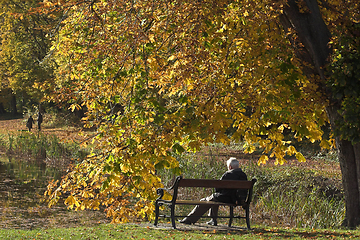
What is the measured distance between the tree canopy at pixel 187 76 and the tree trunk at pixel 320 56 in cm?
5

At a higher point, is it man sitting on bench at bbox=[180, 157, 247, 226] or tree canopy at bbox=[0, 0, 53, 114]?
tree canopy at bbox=[0, 0, 53, 114]

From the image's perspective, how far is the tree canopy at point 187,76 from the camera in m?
6.02

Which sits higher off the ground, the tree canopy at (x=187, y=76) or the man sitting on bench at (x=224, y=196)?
the tree canopy at (x=187, y=76)

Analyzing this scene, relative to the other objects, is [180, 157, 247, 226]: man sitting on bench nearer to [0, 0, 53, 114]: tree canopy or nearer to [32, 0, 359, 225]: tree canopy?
[32, 0, 359, 225]: tree canopy

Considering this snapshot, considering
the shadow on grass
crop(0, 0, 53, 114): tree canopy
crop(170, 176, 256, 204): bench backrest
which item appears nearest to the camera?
the shadow on grass

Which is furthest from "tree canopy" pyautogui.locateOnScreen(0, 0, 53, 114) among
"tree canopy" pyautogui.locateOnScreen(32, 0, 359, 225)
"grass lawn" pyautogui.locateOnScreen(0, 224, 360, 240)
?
"grass lawn" pyautogui.locateOnScreen(0, 224, 360, 240)

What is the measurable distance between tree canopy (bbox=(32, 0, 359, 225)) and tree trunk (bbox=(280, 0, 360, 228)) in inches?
1.9

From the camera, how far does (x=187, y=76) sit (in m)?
6.16

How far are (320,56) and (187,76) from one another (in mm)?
2536

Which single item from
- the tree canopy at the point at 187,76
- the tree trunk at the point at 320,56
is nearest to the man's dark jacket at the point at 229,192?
the tree canopy at the point at 187,76

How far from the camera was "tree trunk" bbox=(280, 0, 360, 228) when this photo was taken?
7202 mm

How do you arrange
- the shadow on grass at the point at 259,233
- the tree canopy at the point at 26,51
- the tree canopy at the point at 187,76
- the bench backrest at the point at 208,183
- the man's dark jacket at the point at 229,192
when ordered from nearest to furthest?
the tree canopy at the point at 187,76 → the shadow on grass at the point at 259,233 → the bench backrest at the point at 208,183 → the man's dark jacket at the point at 229,192 → the tree canopy at the point at 26,51

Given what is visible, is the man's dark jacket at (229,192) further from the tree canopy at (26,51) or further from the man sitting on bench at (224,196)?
the tree canopy at (26,51)

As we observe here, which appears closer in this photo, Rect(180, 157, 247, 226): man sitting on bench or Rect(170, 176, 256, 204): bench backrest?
Rect(170, 176, 256, 204): bench backrest
